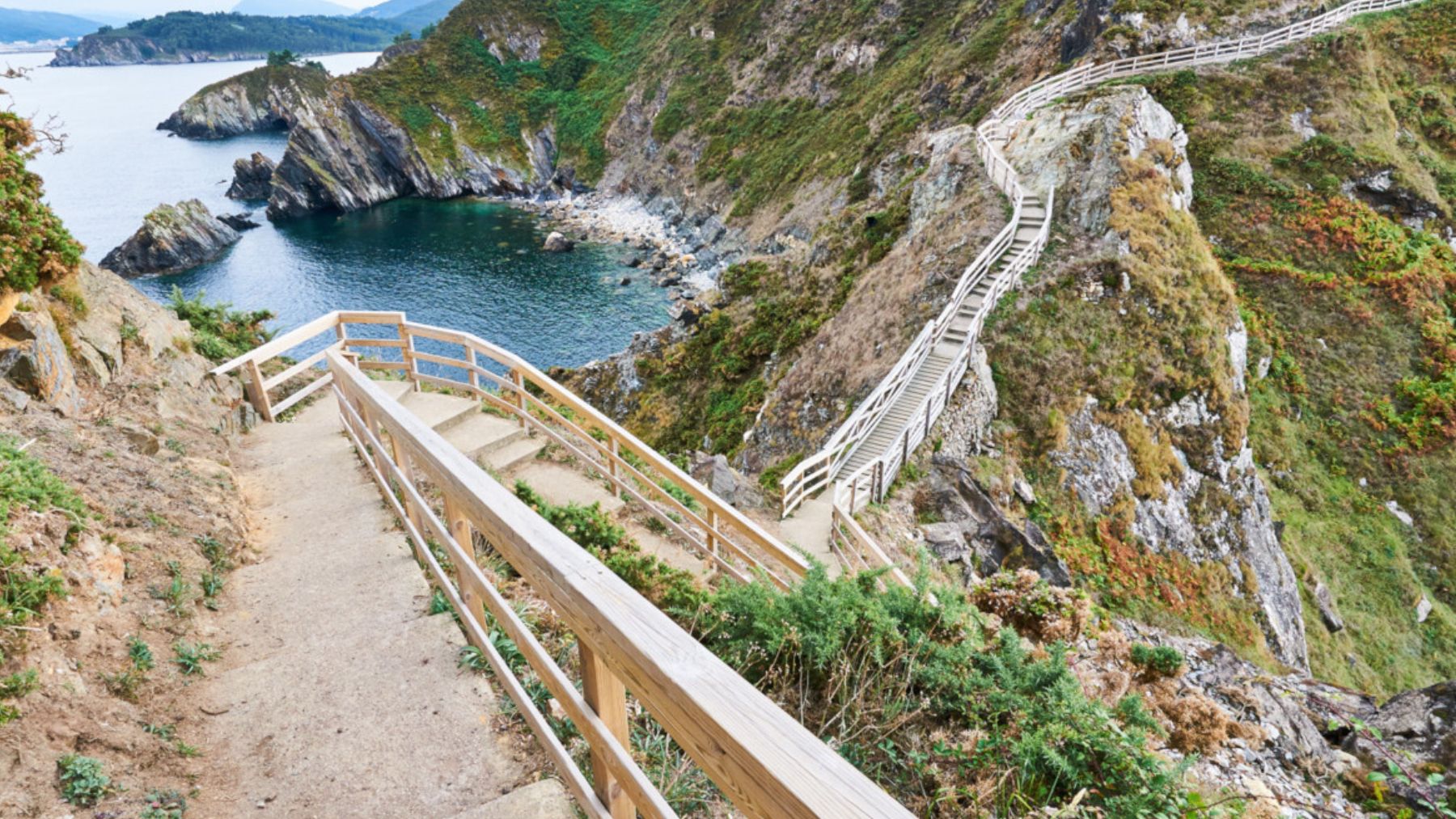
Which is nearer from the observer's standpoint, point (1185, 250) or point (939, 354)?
point (939, 354)

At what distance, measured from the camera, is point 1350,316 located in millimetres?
23172

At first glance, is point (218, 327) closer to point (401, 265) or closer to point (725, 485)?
point (725, 485)

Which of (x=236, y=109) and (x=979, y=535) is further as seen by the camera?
(x=236, y=109)

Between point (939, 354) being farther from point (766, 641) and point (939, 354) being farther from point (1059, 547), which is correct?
point (766, 641)

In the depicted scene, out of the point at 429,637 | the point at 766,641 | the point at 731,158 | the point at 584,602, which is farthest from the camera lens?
the point at 731,158

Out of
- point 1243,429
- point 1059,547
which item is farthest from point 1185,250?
point 1059,547

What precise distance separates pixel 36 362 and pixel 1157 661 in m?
12.2

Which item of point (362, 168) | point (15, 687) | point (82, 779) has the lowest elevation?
point (82, 779)

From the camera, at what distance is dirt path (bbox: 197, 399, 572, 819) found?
324 cm

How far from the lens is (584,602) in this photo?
2.16 metres

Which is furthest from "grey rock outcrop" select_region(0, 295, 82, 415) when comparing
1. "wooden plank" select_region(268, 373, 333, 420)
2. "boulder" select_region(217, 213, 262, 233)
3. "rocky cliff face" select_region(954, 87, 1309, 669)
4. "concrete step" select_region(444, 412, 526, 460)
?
"boulder" select_region(217, 213, 262, 233)

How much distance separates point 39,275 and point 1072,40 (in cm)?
3848

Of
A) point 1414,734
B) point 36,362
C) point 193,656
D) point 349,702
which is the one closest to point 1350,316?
point 1414,734

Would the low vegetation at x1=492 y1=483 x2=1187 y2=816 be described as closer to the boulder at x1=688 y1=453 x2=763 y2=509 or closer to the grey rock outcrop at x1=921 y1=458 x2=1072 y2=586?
the grey rock outcrop at x1=921 y1=458 x2=1072 y2=586
